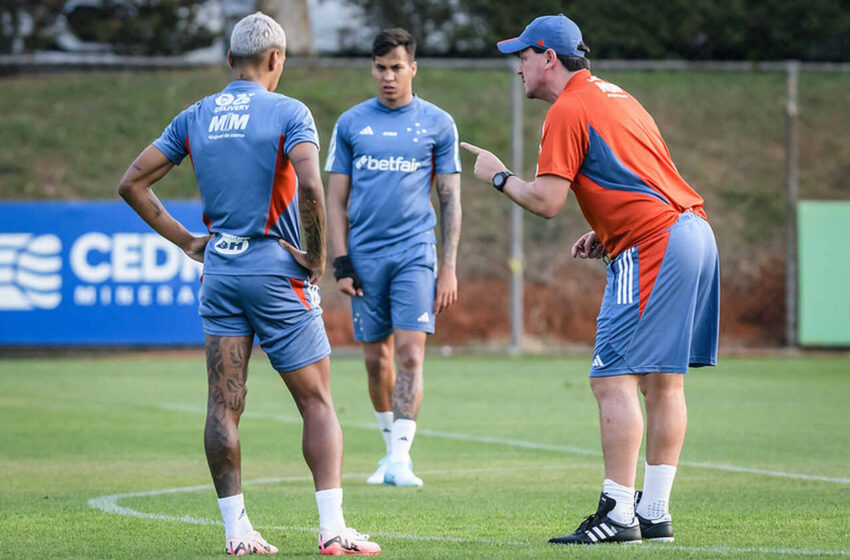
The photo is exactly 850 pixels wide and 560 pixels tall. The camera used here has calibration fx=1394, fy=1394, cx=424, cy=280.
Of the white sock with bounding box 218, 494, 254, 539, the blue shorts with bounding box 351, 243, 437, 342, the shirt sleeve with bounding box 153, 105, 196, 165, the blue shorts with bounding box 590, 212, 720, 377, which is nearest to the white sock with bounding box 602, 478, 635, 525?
the blue shorts with bounding box 590, 212, 720, 377

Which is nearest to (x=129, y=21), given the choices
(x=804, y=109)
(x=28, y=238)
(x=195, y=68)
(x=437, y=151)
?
(x=195, y=68)

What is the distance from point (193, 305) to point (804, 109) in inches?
497

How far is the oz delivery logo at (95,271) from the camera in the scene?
1878cm

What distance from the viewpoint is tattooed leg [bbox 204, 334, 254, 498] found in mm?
5750

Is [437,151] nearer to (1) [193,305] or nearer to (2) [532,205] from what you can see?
(2) [532,205]

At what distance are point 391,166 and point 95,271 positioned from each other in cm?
1109

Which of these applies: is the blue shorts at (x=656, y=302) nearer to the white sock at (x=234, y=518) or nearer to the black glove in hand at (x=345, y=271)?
the white sock at (x=234, y=518)

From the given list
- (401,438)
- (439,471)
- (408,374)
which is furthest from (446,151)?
(439,471)

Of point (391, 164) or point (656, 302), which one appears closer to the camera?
point (656, 302)

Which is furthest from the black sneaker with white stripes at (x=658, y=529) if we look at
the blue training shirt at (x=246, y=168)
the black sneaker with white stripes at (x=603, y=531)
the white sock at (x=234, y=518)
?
the blue training shirt at (x=246, y=168)

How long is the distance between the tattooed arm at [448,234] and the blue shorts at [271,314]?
9.91ft

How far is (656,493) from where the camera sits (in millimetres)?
6105

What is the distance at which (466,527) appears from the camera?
6.43 meters

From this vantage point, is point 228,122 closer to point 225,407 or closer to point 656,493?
point 225,407
